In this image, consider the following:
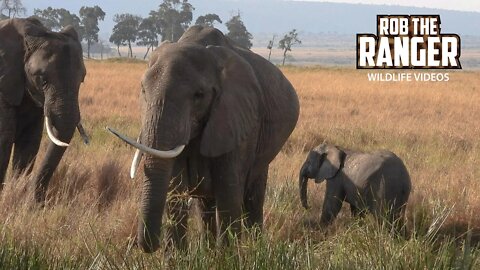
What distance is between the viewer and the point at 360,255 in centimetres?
377

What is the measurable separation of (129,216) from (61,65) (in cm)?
141

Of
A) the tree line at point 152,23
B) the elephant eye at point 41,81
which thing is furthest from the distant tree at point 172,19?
the elephant eye at point 41,81

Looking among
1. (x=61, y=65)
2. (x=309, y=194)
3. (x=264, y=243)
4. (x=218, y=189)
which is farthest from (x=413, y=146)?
(x=264, y=243)

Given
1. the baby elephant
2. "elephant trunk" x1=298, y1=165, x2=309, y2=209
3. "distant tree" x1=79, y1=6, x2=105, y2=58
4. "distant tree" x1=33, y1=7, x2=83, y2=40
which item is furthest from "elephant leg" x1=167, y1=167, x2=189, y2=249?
"distant tree" x1=79, y1=6, x2=105, y2=58

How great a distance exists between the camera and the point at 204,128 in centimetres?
411

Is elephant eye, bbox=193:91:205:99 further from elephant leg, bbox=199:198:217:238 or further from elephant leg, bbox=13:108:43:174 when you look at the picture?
elephant leg, bbox=13:108:43:174

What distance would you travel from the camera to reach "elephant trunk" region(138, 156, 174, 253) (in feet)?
12.4

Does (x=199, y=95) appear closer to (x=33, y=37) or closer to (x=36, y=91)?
(x=36, y=91)

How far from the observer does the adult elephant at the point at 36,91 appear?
5.64 metres

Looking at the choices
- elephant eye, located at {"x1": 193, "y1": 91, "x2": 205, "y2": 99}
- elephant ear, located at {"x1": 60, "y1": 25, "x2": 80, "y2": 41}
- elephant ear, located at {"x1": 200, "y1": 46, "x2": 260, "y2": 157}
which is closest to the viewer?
elephant eye, located at {"x1": 193, "y1": 91, "x2": 205, "y2": 99}

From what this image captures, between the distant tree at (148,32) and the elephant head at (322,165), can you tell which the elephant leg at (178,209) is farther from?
the distant tree at (148,32)

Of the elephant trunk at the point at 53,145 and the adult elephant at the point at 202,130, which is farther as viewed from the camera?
the elephant trunk at the point at 53,145

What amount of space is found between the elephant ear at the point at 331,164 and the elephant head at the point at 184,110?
2.29 meters

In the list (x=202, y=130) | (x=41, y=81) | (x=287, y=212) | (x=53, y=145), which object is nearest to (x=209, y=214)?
(x=202, y=130)
